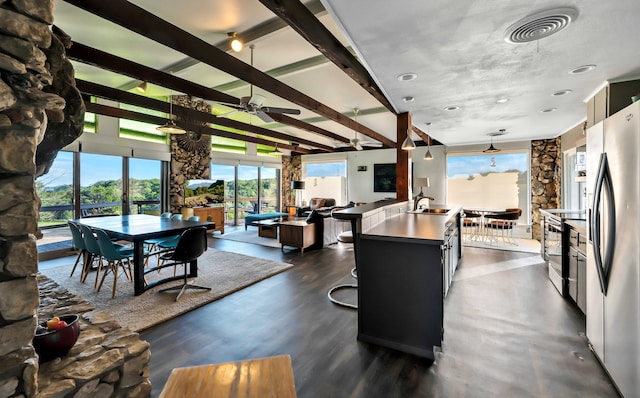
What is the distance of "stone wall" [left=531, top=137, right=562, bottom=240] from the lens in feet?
22.1

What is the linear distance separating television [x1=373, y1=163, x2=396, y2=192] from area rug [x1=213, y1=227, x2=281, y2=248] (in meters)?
4.33

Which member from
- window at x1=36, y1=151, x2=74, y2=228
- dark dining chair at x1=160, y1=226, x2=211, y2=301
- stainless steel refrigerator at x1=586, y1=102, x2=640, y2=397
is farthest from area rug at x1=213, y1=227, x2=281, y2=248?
stainless steel refrigerator at x1=586, y1=102, x2=640, y2=397

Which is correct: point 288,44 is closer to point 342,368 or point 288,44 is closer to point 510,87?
point 510,87

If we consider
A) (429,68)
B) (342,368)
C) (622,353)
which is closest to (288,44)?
(429,68)

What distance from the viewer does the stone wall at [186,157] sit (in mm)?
7441

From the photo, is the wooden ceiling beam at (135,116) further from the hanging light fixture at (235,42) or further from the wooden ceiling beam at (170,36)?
the wooden ceiling beam at (170,36)

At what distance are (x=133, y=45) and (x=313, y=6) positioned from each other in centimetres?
297

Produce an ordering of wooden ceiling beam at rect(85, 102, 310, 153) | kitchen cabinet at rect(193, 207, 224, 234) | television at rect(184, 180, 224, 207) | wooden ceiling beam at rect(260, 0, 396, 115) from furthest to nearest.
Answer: television at rect(184, 180, 224, 207)
kitchen cabinet at rect(193, 207, 224, 234)
wooden ceiling beam at rect(85, 102, 310, 153)
wooden ceiling beam at rect(260, 0, 396, 115)

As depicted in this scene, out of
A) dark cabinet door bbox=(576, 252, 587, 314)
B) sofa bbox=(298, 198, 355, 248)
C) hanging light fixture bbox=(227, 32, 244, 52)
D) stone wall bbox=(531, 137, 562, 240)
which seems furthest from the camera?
stone wall bbox=(531, 137, 562, 240)

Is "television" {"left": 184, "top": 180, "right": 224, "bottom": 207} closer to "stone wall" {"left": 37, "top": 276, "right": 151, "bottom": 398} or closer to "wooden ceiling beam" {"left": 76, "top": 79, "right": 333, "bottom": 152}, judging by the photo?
"wooden ceiling beam" {"left": 76, "top": 79, "right": 333, "bottom": 152}

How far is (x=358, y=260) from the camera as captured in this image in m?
2.51

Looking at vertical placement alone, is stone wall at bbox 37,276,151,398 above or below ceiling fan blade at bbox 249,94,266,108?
below

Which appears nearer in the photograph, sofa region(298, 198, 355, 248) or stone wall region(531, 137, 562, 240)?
sofa region(298, 198, 355, 248)

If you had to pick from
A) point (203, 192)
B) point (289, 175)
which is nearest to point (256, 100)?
point (203, 192)
